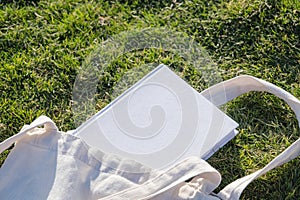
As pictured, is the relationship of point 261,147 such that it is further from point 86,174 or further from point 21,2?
point 21,2

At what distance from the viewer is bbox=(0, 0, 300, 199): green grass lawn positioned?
65.9 inches

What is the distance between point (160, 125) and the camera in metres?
1.62

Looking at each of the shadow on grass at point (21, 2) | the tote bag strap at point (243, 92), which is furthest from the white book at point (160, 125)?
the shadow on grass at point (21, 2)

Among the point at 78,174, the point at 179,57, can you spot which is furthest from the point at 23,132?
the point at 179,57

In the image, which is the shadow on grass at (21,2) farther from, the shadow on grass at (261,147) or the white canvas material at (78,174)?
the shadow on grass at (261,147)

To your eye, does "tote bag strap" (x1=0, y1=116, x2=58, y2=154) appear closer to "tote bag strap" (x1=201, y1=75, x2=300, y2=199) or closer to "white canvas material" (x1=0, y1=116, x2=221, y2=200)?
"white canvas material" (x1=0, y1=116, x2=221, y2=200)

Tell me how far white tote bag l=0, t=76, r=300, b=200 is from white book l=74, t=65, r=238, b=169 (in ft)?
0.29

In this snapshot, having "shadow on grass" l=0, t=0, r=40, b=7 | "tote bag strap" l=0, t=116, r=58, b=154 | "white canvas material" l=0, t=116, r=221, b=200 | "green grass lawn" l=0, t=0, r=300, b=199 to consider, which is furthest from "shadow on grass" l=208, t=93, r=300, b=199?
"shadow on grass" l=0, t=0, r=40, b=7

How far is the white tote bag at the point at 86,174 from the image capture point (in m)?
1.42

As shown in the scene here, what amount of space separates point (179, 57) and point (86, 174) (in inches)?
19.5

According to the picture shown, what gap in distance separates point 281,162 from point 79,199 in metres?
0.51

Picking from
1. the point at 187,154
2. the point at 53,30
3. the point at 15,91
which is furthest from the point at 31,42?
the point at 187,154

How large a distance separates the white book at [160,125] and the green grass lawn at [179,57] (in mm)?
52

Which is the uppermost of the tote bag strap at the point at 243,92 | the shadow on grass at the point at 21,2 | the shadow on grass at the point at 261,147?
the tote bag strap at the point at 243,92
